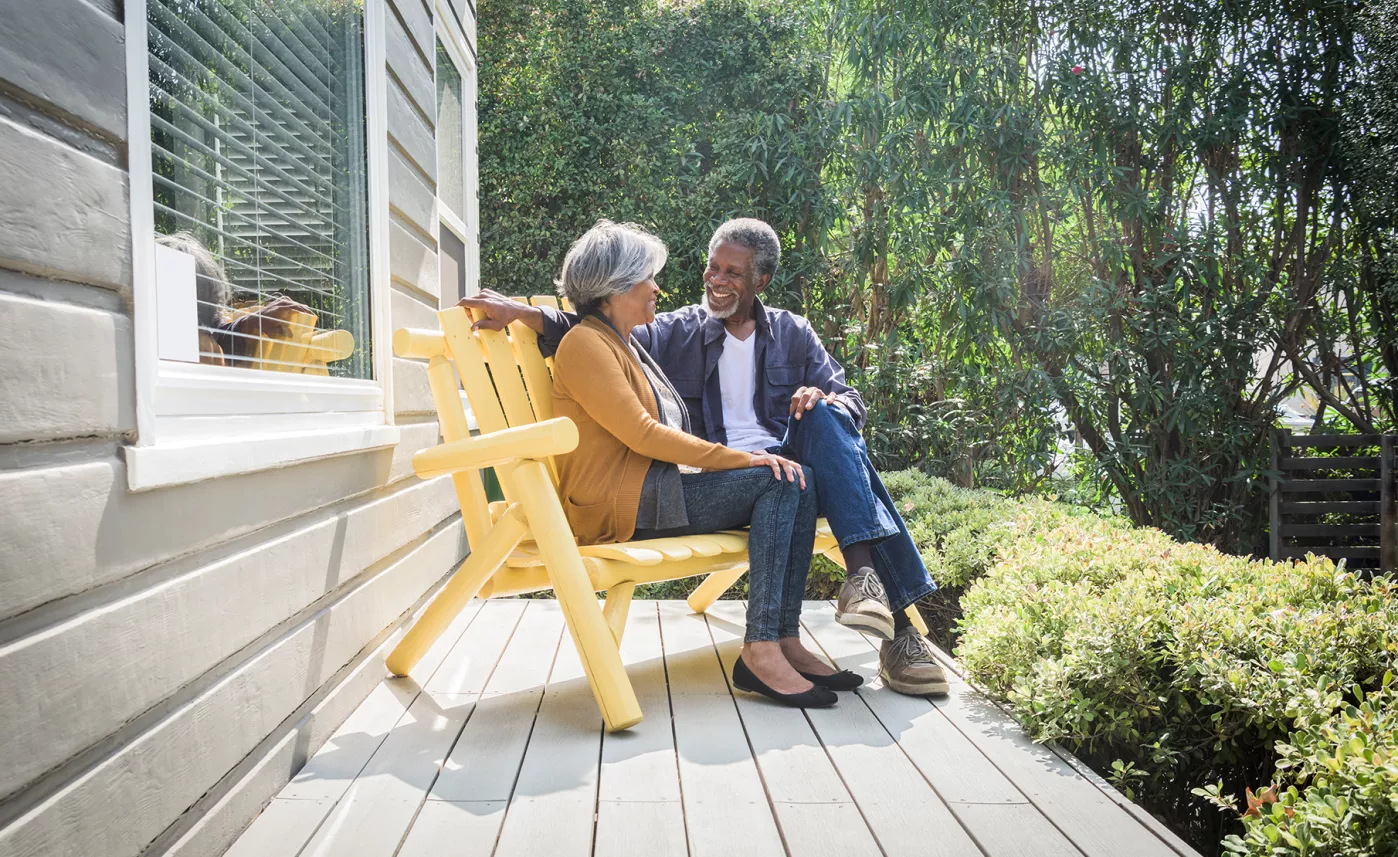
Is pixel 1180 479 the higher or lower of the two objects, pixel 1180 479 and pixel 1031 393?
the lower

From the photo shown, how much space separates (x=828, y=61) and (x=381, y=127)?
4265 millimetres

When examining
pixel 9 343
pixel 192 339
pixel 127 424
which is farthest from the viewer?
pixel 192 339

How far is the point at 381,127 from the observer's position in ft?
8.66

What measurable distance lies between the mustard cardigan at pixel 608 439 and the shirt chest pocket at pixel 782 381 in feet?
1.78

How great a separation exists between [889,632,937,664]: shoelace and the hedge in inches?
3.8

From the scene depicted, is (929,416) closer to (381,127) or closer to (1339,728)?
(381,127)

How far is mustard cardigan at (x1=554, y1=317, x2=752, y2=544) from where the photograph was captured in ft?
7.78

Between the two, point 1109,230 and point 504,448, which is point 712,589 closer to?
point 504,448

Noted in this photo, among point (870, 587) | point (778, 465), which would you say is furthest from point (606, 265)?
point (870, 587)

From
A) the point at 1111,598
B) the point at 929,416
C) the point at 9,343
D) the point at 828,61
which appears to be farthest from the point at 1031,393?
the point at 9,343

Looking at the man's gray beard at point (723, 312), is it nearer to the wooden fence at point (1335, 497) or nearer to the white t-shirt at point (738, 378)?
the white t-shirt at point (738, 378)

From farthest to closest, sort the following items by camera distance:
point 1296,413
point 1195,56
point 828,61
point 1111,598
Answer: point 828,61
point 1296,413
point 1195,56
point 1111,598

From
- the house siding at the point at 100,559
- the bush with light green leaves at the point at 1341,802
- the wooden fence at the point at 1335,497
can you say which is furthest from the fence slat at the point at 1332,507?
the house siding at the point at 100,559

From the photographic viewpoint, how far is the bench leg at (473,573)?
232 cm
